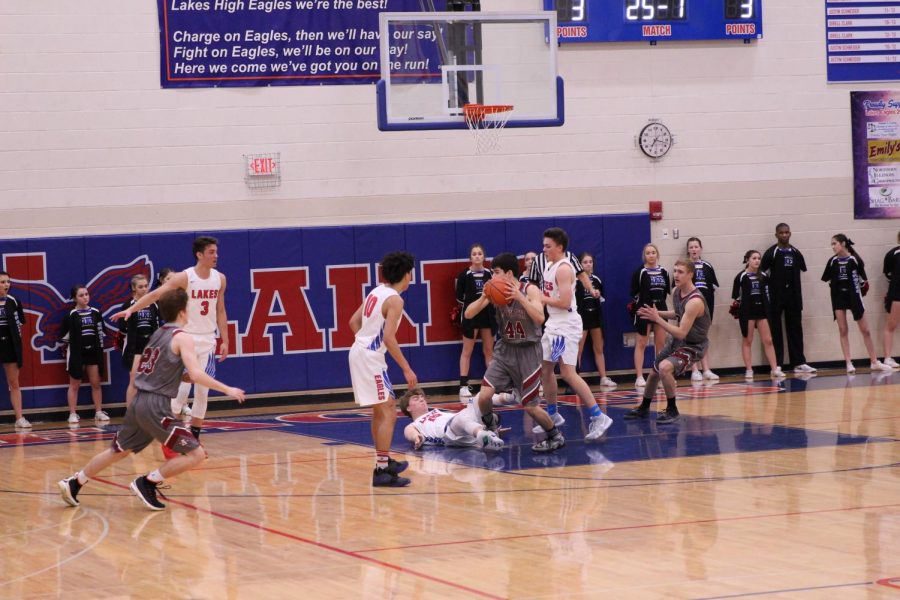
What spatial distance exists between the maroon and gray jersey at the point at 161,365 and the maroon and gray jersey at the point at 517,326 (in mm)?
3119

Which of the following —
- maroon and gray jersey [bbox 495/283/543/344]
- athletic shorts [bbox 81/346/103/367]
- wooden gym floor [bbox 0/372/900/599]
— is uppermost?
maroon and gray jersey [bbox 495/283/543/344]

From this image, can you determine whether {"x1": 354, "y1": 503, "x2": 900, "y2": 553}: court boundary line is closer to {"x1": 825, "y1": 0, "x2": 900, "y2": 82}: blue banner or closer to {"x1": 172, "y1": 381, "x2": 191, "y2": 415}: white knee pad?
{"x1": 172, "y1": 381, "x2": 191, "y2": 415}: white knee pad

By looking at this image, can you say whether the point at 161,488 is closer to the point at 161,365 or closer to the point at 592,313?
the point at 161,365

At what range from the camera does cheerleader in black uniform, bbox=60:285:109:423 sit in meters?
15.0

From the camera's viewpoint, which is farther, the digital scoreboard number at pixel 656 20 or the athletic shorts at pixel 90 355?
the digital scoreboard number at pixel 656 20

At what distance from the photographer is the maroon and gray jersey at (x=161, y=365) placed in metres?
8.45

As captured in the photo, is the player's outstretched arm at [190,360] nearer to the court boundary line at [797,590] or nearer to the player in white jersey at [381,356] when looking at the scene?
the player in white jersey at [381,356]

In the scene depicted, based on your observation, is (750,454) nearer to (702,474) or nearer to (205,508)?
(702,474)

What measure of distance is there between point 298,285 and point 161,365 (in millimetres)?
7832

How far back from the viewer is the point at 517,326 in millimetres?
10492

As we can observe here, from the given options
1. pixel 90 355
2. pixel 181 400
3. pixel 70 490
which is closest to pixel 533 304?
pixel 181 400

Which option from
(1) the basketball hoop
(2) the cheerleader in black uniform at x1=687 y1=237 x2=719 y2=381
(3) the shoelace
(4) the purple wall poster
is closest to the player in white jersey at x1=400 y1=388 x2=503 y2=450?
(3) the shoelace

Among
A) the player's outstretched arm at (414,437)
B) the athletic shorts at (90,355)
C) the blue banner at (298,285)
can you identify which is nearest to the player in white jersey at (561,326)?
the player's outstretched arm at (414,437)

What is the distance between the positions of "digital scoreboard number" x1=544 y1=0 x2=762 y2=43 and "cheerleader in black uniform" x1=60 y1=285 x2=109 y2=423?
24.1 feet
